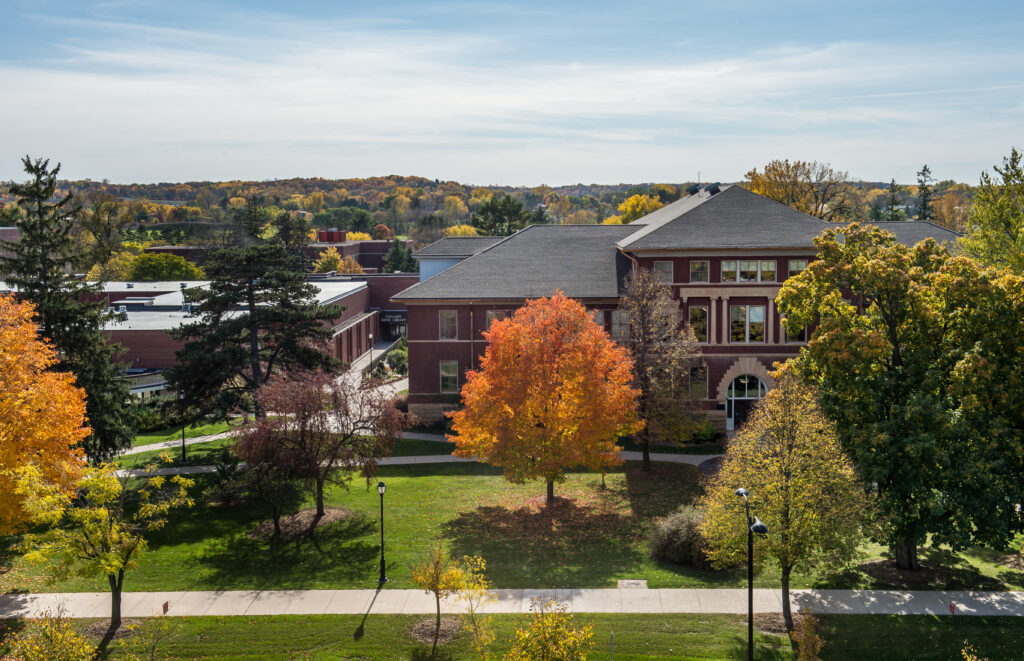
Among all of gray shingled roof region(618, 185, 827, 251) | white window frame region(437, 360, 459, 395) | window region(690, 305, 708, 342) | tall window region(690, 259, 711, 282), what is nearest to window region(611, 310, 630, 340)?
gray shingled roof region(618, 185, 827, 251)

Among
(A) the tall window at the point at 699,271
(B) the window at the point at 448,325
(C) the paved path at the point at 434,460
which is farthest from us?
(B) the window at the point at 448,325

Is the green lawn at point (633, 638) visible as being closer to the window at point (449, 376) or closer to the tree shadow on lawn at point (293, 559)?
the tree shadow on lawn at point (293, 559)

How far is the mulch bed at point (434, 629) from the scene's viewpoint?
74.5ft

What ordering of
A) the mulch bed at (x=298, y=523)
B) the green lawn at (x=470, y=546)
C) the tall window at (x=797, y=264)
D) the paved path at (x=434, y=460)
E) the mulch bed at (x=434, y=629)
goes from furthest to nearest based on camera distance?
the tall window at (x=797, y=264)
the paved path at (x=434, y=460)
the mulch bed at (x=298, y=523)
the green lawn at (x=470, y=546)
the mulch bed at (x=434, y=629)

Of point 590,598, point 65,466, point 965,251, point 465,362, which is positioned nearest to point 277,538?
point 65,466

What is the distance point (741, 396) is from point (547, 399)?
17923 mm

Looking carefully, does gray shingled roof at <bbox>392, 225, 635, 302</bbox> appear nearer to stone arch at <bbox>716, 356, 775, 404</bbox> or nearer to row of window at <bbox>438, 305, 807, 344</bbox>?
row of window at <bbox>438, 305, 807, 344</bbox>

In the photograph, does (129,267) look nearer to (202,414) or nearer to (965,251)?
(202,414)

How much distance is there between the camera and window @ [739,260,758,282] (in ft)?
148

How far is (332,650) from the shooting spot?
22.1 meters

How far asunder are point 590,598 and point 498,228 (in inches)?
3394

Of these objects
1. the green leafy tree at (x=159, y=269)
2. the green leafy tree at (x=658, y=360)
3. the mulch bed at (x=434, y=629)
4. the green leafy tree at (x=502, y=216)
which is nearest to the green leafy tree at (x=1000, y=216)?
the green leafy tree at (x=658, y=360)

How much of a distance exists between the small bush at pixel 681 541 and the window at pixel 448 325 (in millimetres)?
23361

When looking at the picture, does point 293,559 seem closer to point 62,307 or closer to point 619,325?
point 62,307
